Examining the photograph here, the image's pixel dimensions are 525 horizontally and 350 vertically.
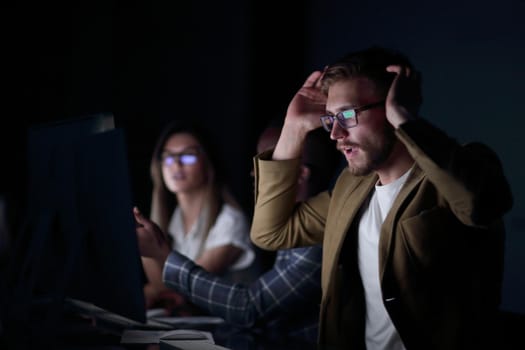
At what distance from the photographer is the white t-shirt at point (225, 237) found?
2.79m

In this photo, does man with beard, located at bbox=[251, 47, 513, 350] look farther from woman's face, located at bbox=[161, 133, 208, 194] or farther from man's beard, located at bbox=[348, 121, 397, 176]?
woman's face, located at bbox=[161, 133, 208, 194]

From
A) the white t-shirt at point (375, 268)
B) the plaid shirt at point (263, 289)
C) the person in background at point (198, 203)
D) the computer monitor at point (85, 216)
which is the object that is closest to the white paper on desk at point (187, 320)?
the plaid shirt at point (263, 289)

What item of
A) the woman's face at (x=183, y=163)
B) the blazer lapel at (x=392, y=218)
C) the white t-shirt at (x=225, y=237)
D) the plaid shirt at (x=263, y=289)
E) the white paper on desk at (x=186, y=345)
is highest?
the blazer lapel at (x=392, y=218)

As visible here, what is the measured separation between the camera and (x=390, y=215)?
4.52 ft

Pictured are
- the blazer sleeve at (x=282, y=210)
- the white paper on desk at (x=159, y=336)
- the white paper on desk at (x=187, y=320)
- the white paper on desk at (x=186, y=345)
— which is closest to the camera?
the white paper on desk at (x=186, y=345)

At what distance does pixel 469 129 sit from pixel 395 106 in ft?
2.18

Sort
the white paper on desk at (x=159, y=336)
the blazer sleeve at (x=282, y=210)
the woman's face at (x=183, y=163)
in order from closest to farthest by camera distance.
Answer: the white paper on desk at (x=159, y=336) → the blazer sleeve at (x=282, y=210) → the woman's face at (x=183, y=163)

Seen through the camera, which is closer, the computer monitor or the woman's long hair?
Result: the computer monitor

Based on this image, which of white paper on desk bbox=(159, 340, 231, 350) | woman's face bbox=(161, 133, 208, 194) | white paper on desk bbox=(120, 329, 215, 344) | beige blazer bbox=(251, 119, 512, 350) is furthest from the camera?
woman's face bbox=(161, 133, 208, 194)

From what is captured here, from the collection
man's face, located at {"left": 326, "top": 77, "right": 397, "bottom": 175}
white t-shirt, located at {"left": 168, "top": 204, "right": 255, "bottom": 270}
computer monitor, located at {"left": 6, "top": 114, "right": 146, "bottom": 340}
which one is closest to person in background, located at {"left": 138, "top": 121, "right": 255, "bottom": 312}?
white t-shirt, located at {"left": 168, "top": 204, "right": 255, "bottom": 270}

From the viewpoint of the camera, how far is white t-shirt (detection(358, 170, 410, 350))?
1.45 meters

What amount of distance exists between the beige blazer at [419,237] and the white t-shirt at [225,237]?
1.13 m

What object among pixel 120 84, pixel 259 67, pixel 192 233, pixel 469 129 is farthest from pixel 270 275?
pixel 120 84

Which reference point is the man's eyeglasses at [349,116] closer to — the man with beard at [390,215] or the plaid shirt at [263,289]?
the man with beard at [390,215]
